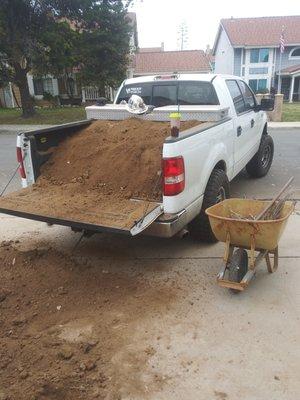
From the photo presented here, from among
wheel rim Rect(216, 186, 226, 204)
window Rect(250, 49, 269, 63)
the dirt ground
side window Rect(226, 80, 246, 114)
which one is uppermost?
window Rect(250, 49, 269, 63)

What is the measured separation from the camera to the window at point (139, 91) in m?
5.92

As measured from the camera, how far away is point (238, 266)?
3637 millimetres

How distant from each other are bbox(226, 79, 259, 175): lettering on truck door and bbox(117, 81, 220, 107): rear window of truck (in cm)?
41

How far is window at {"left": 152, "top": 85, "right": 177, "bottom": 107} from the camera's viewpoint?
5.73 metres

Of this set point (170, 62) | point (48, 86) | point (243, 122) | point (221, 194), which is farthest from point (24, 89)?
point (170, 62)

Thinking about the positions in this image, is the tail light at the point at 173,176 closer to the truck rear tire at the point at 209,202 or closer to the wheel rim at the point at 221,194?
the truck rear tire at the point at 209,202

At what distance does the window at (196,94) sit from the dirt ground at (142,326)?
2.00 metres

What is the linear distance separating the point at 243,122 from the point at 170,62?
122ft

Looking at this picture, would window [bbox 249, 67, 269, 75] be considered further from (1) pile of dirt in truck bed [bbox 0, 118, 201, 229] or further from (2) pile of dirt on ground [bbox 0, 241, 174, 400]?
(2) pile of dirt on ground [bbox 0, 241, 174, 400]

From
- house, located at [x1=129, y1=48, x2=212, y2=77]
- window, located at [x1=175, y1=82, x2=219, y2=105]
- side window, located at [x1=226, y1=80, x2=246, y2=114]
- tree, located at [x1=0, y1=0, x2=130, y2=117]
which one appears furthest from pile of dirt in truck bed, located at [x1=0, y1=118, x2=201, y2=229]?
house, located at [x1=129, y1=48, x2=212, y2=77]

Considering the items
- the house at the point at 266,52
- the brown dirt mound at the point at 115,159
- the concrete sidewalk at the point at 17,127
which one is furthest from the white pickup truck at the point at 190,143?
the house at the point at 266,52

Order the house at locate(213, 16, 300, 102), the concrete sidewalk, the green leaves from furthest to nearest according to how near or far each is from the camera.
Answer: the house at locate(213, 16, 300, 102), the green leaves, the concrete sidewalk

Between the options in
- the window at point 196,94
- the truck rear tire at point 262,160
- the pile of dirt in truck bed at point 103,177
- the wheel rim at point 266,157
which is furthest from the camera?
the wheel rim at point 266,157


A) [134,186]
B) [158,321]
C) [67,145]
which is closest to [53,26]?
[67,145]
